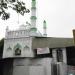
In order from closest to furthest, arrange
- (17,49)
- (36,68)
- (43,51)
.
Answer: (36,68) < (43,51) < (17,49)

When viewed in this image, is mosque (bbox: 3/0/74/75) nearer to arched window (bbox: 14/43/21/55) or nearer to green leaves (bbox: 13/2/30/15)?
arched window (bbox: 14/43/21/55)

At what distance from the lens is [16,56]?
25.0 m

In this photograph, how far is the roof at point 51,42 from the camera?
23.5 metres

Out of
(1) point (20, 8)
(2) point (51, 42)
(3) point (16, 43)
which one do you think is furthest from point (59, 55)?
(1) point (20, 8)

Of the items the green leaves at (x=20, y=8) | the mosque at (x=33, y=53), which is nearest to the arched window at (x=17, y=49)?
the mosque at (x=33, y=53)

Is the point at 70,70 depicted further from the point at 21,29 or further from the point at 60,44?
the point at 21,29

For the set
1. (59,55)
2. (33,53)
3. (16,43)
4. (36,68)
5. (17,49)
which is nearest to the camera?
A: (36,68)

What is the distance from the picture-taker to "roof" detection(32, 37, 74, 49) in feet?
77.0

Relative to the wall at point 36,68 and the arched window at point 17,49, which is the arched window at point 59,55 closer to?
the wall at point 36,68

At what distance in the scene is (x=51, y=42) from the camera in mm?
23969

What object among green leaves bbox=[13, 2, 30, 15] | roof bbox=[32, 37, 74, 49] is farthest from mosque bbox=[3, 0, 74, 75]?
green leaves bbox=[13, 2, 30, 15]

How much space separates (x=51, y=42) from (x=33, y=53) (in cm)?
206

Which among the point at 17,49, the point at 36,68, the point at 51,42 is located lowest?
the point at 36,68

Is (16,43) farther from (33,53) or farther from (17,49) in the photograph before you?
(33,53)
